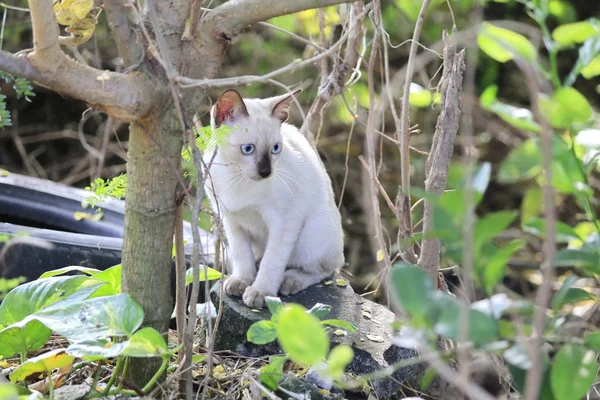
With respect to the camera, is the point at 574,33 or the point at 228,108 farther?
the point at 228,108

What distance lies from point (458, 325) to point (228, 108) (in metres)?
1.30

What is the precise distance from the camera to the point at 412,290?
3.27 feet

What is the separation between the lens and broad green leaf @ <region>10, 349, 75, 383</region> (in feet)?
5.08

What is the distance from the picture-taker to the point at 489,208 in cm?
511

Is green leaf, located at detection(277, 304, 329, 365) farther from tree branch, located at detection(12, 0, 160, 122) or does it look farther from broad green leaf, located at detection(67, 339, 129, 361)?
tree branch, located at detection(12, 0, 160, 122)

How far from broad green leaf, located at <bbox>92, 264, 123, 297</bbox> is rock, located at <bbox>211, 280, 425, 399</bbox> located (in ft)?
1.07

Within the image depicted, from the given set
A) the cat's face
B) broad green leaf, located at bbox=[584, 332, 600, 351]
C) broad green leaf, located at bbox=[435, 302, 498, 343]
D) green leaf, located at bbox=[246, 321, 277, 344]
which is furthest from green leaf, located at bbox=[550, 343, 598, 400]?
the cat's face

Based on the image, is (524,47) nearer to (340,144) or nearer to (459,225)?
(459,225)

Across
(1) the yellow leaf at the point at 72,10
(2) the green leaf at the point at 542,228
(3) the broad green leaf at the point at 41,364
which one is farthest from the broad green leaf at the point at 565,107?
(3) the broad green leaf at the point at 41,364

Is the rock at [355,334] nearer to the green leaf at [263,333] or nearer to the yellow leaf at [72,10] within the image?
the green leaf at [263,333]

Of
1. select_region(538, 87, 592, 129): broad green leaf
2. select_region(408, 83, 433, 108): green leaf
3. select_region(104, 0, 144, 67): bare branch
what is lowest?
select_region(408, 83, 433, 108): green leaf

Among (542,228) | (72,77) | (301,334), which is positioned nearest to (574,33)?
(542,228)

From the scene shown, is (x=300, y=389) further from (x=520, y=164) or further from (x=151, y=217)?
(x=520, y=164)

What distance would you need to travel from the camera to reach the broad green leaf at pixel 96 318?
1.44 metres
